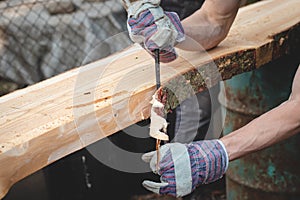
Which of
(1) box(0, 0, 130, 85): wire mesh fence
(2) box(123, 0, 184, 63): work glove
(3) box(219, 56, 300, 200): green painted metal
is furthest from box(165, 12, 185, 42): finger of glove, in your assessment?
(1) box(0, 0, 130, 85): wire mesh fence

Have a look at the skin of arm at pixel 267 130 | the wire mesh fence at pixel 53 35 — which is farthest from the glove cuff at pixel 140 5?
the wire mesh fence at pixel 53 35

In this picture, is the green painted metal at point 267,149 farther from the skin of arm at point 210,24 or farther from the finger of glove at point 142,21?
the finger of glove at point 142,21

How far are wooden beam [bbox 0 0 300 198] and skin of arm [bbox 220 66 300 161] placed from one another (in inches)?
9.3

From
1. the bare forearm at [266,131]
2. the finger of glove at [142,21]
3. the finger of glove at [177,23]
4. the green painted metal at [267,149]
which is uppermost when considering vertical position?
the finger of glove at [142,21]

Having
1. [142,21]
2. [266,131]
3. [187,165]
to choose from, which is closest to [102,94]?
[142,21]

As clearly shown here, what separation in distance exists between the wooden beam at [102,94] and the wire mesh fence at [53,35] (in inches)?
66.7

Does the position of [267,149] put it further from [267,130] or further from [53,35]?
[53,35]

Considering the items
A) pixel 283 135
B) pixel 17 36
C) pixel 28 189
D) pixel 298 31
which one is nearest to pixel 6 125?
pixel 283 135

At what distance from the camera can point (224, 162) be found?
4.67ft

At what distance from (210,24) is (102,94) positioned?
0.54 meters

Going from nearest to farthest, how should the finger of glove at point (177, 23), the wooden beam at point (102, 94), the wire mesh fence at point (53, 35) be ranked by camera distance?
1. the wooden beam at point (102, 94)
2. the finger of glove at point (177, 23)
3. the wire mesh fence at point (53, 35)

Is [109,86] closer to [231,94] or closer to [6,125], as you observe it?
[6,125]

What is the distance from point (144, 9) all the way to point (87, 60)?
7.14 ft

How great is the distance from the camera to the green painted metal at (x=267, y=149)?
222 centimetres
